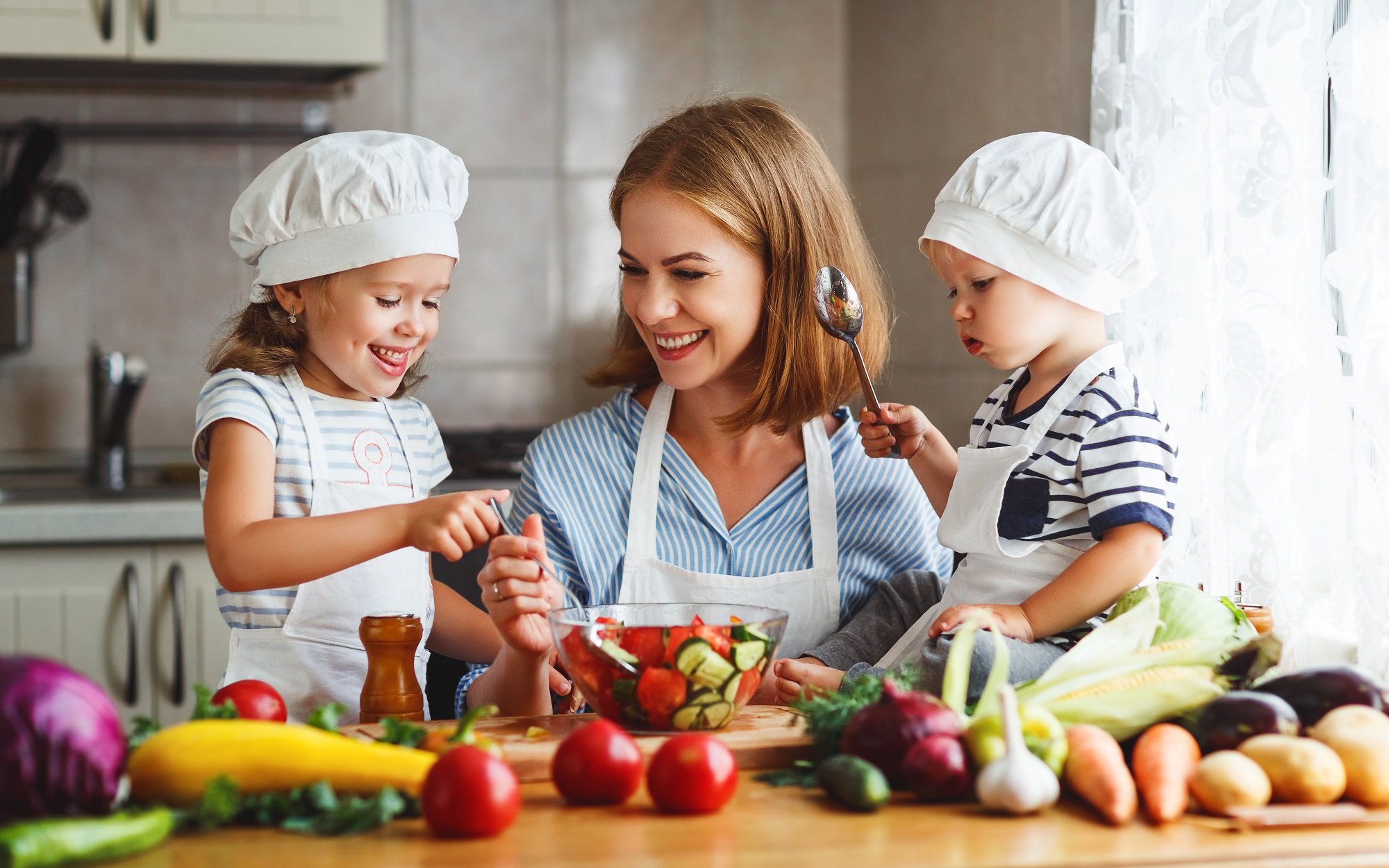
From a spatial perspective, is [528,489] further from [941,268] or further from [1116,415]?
[1116,415]

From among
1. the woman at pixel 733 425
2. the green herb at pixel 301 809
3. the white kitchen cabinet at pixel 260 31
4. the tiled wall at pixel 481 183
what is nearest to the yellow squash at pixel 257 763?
the green herb at pixel 301 809

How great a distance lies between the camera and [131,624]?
7.94ft

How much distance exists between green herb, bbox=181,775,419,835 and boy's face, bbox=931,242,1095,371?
71cm

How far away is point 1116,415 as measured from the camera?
45.8 inches

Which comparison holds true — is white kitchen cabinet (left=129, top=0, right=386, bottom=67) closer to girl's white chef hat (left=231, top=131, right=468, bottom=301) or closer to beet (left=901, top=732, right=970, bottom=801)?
girl's white chef hat (left=231, top=131, right=468, bottom=301)

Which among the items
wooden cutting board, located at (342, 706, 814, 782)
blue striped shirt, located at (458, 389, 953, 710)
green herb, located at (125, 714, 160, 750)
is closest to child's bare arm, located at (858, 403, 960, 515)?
blue striped shirt, located at (458, 389, 953, 710)

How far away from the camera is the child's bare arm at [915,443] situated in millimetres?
1333

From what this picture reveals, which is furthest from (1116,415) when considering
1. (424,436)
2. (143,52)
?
(143,52)

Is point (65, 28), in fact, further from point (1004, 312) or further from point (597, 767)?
point (597, 767)

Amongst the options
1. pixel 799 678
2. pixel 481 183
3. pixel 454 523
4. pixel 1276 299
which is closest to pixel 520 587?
pixel 454 523

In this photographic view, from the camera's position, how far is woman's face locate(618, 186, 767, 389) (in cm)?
141

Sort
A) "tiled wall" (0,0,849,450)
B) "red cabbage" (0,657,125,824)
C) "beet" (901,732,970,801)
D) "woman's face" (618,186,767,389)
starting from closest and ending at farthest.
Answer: "red cabbage" (0,657,125,824) < "beet" (901,732,970,801) < "woman's face" (618,186,767,389) < "tiled wall" (0,0,849,450)

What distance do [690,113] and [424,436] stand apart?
509 millimetres

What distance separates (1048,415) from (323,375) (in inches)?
31.3
